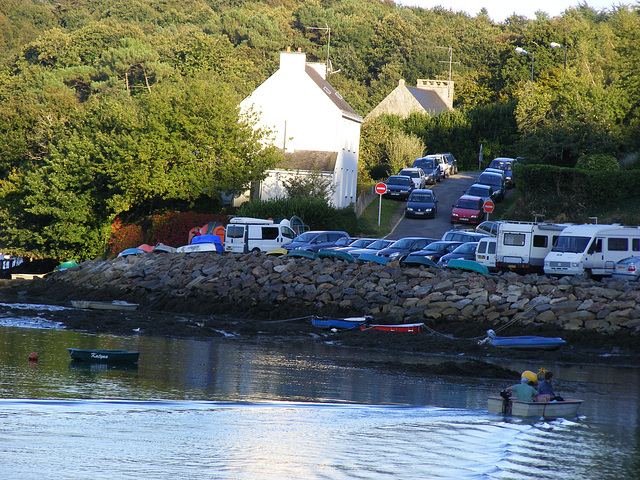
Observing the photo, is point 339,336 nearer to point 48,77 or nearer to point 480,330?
point 480,330

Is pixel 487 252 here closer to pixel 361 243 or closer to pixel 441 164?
pixel 361 243

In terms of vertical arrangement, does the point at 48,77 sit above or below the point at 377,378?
above

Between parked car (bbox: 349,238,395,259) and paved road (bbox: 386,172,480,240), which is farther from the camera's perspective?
paved road (bbox: 386,172,480,240)

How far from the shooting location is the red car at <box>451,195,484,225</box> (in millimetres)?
48969

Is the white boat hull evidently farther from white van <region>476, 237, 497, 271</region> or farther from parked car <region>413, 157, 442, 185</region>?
parked car <region>413, 157, 442, 185</region>

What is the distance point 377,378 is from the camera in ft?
74.8

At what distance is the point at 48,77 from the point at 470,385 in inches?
3240

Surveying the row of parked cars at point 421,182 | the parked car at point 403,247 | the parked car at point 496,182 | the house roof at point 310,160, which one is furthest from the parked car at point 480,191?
the parked car at point 403,247

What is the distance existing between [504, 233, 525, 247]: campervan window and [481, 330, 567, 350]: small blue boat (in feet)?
27.4

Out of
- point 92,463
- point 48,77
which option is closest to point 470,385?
point 92,463

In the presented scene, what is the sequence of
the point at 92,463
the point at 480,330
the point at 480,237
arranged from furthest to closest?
the point at 480,237
the point at 480,330
the point at 92,463

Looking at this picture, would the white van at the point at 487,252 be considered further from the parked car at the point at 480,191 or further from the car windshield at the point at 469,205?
the parked car at the point at 480,191

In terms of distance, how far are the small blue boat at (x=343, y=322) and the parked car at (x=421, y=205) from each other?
2177cm

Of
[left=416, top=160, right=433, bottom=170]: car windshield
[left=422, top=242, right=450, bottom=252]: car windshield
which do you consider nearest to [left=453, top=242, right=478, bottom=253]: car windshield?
[left=422, top=242, right=450, bottom=252]: car windshield
